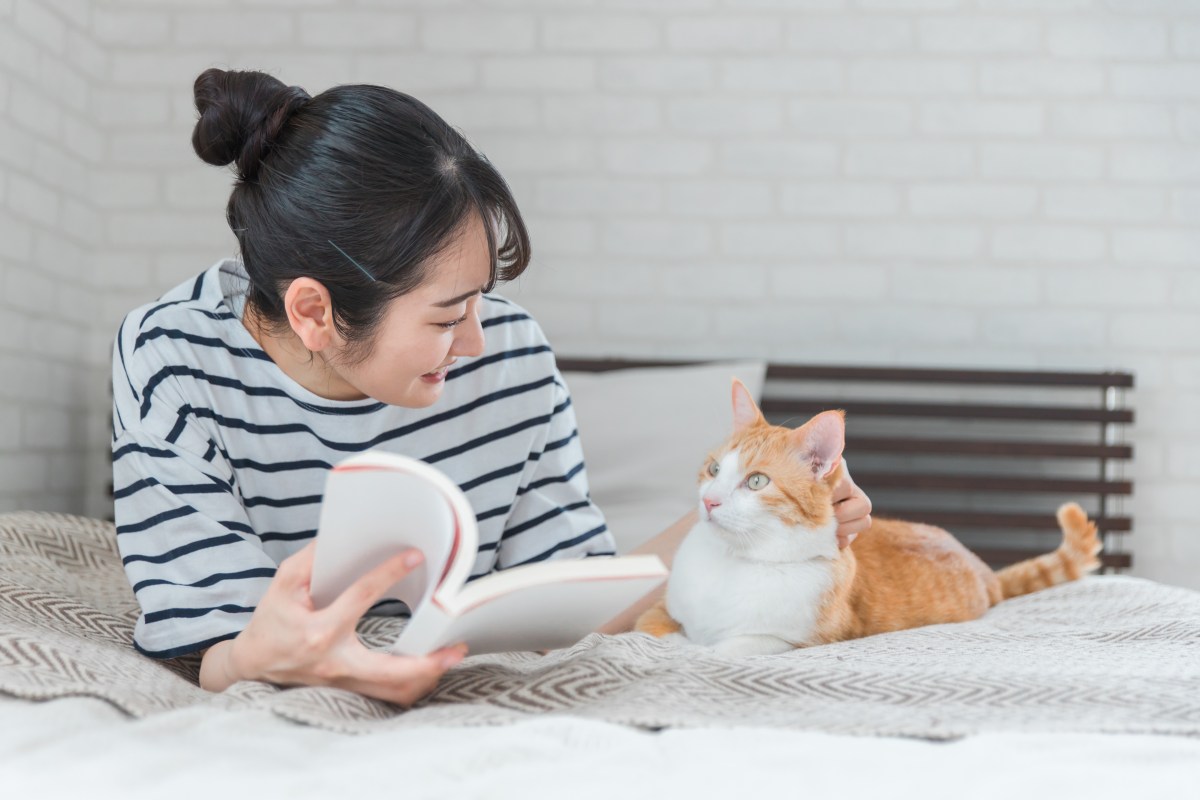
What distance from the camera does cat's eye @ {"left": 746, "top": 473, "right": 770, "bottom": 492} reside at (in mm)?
1185

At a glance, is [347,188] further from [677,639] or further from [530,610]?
[677,639]

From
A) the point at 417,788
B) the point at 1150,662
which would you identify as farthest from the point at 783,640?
the point at 417,788

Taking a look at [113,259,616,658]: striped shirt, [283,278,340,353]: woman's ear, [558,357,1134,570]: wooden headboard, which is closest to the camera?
[113,259,616,658]: striped shirt

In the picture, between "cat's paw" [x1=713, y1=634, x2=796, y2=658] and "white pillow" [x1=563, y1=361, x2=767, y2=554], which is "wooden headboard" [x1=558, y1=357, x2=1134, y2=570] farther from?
"cat's paw" [x1=713, y1=634, x2=796, y2=658]

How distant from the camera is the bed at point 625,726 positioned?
629 millimetres

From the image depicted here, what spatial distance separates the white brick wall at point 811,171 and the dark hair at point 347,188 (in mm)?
1427

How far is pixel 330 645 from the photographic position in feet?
2.64

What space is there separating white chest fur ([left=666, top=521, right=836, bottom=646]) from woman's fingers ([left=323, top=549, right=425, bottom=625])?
1.65ft

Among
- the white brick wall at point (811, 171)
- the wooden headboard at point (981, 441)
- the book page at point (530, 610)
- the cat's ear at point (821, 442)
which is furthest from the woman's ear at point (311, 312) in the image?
the white brick wall at point (811, 171)

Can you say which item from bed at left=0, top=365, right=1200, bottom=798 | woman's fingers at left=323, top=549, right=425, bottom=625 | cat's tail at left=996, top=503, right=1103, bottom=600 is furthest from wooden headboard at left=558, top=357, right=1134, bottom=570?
woman's fingers at left=323, top=549, right=425, bottom=625

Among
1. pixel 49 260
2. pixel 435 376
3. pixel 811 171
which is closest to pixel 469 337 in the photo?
pixel 435 376

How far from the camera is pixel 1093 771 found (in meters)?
0.65

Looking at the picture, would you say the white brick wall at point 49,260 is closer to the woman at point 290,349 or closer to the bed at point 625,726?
the woman at point 290,349

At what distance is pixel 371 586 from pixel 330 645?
0.24 ft
